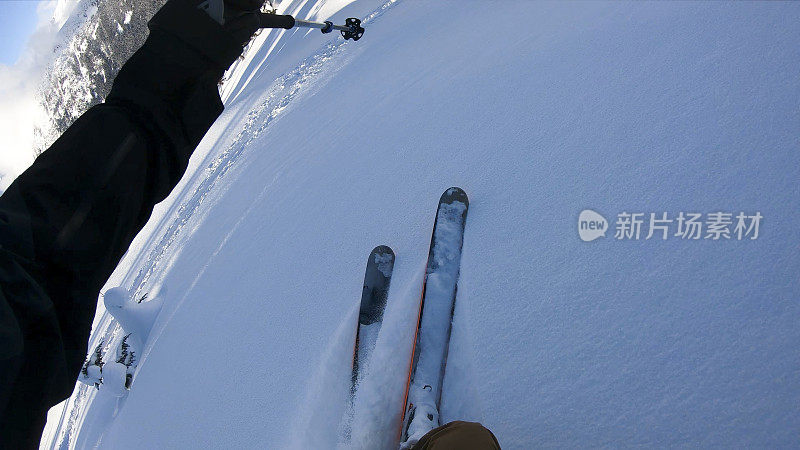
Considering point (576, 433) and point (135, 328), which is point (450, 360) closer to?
point (576, 433)

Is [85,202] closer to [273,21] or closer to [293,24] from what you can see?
[273,21]

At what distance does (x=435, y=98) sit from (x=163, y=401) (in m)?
2.63

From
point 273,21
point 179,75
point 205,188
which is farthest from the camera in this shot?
point 205,188

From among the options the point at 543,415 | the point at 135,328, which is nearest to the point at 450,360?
the point at 543,415

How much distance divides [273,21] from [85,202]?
127cm

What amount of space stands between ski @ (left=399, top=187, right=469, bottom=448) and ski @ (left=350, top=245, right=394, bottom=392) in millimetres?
229

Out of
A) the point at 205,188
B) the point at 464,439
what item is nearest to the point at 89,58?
the point at 205,188

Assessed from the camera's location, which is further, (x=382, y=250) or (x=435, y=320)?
(x=382, y=250)

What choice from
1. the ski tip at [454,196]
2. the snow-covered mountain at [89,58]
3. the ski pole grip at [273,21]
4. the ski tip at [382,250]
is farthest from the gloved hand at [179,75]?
the snow-covered mountain at [89,58]

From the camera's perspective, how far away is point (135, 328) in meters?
3.15

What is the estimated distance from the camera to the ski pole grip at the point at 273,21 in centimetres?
160

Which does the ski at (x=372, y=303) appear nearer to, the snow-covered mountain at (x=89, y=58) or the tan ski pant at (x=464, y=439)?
the tan ski pant at (x=464, y=439)

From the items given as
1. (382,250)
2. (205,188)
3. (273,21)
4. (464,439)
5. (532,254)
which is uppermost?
(273,21)

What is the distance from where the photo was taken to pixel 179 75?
115 cm
